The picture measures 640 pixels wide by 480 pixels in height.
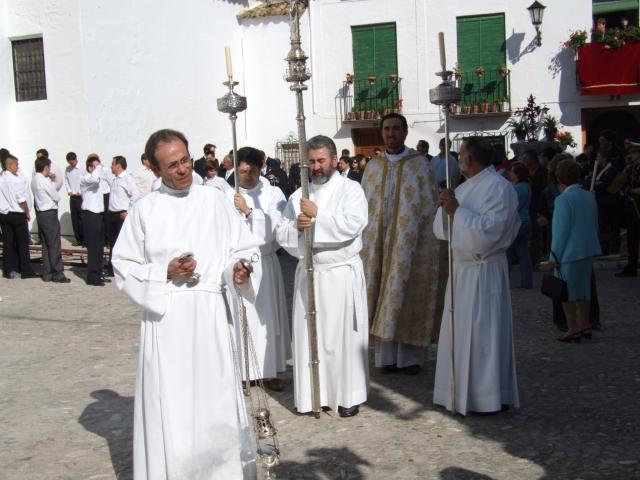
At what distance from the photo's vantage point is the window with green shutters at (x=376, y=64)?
21.1 meters

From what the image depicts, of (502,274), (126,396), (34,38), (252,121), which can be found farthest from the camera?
(252,121)

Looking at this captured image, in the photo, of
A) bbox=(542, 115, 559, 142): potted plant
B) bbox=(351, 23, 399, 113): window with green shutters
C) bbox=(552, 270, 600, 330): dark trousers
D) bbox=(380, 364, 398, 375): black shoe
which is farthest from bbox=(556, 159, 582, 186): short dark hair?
bbox=(351, 23, 399, 113): window with green shutters

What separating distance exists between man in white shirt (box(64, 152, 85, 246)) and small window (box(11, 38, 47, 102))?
6.76 feet

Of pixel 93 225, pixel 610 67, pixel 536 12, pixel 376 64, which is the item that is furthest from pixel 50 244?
pixel 610 67

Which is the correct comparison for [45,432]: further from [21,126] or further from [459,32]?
[459,32]

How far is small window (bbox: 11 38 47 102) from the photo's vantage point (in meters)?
17.7

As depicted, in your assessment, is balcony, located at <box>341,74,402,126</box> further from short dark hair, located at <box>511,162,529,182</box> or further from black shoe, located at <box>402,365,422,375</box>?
black shoe, located at <box>402,365,422,375</box>

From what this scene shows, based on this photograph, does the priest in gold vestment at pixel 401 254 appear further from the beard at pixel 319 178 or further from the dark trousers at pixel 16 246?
the dark trousers at pixel 16 246

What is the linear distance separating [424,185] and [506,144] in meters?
14.0

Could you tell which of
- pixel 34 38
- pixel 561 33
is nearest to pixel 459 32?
pixel 561 33

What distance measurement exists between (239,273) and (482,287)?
216 cm

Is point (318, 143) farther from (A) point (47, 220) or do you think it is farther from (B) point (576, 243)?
(A) point (47, 220)

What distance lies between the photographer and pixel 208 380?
445cm

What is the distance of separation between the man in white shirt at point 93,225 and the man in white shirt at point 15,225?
1203 millimetres
